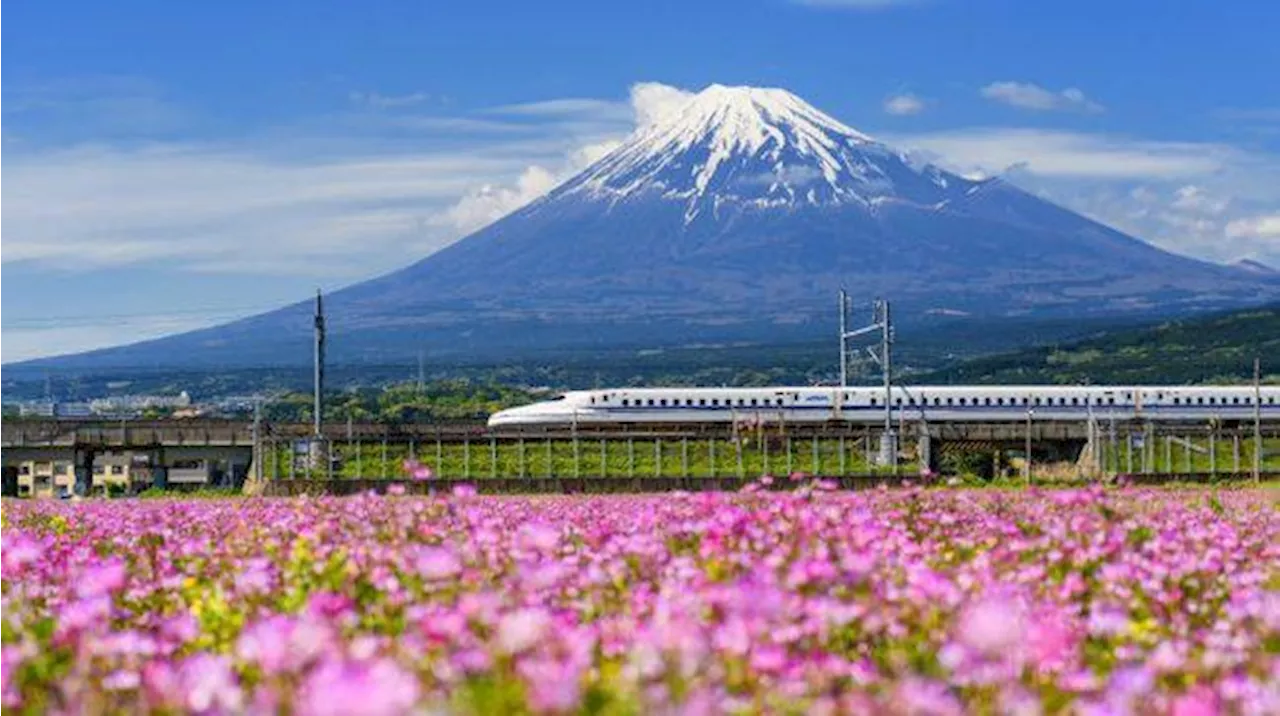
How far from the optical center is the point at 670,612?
784 cm

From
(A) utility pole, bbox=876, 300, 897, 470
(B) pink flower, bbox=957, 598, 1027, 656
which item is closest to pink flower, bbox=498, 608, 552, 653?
(B) pink flower, bbox=957, 598, 1027, 656

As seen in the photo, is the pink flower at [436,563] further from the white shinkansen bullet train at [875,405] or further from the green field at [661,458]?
the white shinkansen bullet train at [875,405]

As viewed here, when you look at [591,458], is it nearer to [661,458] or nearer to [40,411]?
[661,458]

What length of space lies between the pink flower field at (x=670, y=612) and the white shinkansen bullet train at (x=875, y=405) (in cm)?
6929

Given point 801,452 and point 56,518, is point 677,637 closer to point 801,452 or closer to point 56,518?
point 56,518

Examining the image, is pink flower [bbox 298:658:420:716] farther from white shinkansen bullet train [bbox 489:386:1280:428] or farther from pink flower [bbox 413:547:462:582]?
white shinkansen bullet train [bbox 489:386:1280:428]

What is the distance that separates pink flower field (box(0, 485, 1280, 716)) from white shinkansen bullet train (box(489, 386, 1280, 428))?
6929 cm

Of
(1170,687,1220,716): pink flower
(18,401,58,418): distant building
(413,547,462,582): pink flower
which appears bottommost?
(18,401,58,418): distant building

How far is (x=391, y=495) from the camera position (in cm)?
1226

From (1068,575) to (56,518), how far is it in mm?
10353

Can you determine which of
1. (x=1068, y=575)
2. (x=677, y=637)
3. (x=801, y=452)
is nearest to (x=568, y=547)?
(x=1068, y=575)

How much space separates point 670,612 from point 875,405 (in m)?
79.2

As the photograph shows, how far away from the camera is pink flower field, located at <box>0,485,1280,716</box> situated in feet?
20.8

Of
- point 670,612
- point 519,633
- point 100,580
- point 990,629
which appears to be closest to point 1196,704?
point 990,629
